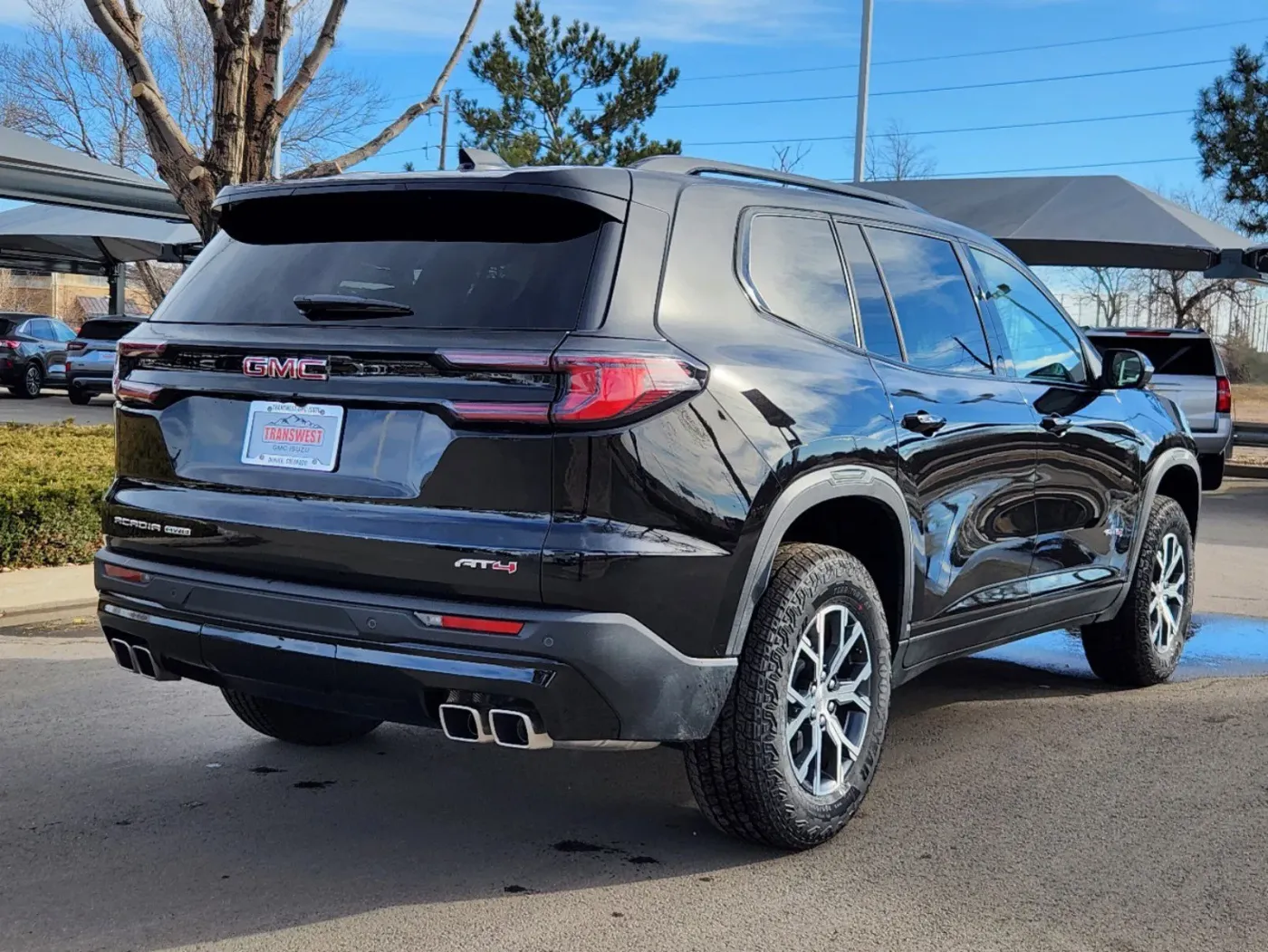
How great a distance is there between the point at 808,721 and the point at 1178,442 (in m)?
3.04

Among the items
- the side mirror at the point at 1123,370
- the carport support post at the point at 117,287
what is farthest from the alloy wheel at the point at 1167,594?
the carport support post at the point at 117,287

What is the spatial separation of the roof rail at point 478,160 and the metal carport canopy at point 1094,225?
54.1 feet

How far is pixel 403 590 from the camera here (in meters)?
3.34

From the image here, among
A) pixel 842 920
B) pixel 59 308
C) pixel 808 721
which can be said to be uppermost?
pixel 808 721

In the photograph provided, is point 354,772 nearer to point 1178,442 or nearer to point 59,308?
point 1178,442

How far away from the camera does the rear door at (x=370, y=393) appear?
327 cm

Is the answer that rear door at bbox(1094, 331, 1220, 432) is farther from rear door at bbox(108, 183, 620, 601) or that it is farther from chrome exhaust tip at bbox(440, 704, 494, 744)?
chrome exhaust tip at bbox(440, 704, 494, 744)

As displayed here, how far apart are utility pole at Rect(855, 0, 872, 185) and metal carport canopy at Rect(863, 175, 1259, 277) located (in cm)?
158

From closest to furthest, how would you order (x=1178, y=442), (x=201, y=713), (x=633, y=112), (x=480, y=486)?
(x=480, y=486), (x=201, y=713), (x=1178, y=442), (x=633, y=112)

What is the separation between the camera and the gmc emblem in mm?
3482

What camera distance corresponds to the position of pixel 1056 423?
16.6 feet

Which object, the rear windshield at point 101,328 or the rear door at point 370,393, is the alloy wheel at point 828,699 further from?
the rear windshield at point 101,328

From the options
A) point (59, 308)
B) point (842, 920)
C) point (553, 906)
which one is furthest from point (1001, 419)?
point (59, 308)

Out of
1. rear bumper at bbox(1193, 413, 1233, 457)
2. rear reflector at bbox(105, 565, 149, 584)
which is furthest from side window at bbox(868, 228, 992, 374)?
rear bumper at bbox(1193, 413, 1233, 457)
